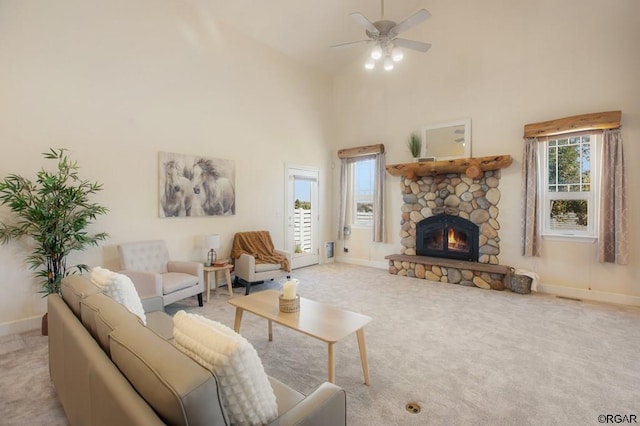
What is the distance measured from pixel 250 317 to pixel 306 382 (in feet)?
5.01

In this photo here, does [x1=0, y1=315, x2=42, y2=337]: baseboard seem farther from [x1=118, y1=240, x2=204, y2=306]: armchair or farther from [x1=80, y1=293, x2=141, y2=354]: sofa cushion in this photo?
[x1=80, y1=293, x2=141, y2=354]: sofa cushion

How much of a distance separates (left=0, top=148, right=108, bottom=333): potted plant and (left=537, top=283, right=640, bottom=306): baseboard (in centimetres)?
626

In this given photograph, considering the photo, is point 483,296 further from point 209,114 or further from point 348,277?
point 209,114

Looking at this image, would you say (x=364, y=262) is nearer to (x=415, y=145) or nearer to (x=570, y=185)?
(x=415, y=145)

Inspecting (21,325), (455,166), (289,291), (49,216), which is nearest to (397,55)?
(455,166)

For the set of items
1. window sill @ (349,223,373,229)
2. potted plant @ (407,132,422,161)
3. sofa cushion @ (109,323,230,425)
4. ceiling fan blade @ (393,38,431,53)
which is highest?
ceiling fan blade @ (393,38,431,53)

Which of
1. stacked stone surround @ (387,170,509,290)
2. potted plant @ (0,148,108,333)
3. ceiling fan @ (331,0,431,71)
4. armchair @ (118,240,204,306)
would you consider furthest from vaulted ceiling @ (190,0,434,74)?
armchair @ (118,240,204,306)

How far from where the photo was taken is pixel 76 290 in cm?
200

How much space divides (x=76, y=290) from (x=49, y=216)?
179 centimetres

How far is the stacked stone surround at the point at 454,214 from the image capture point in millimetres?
5172

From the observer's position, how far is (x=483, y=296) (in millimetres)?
4617

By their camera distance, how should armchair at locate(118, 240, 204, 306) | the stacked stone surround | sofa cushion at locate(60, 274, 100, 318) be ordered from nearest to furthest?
1. sofa cushion at locate(60, 274, 100, 318)
2. armchair at locate(118, 240, 204, 306)
3. the stacked stone surround

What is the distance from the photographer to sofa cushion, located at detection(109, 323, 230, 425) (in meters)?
0.93

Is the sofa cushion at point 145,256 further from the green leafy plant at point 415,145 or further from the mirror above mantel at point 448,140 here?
the mirror above mantel at point 448,140
